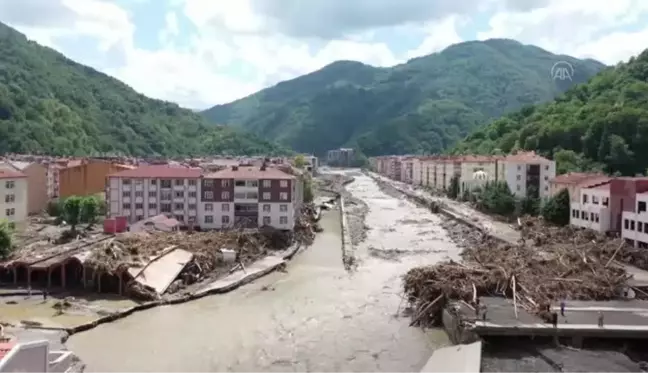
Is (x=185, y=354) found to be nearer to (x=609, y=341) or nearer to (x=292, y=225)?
(x=609, y=341)

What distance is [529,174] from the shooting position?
177 feet

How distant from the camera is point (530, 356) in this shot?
18.4m

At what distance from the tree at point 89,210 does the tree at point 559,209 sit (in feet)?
88.3

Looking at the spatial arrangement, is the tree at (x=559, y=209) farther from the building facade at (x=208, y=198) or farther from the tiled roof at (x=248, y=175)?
the tiled roof at (x=248, y=175)

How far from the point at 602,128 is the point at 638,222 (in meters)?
33.3

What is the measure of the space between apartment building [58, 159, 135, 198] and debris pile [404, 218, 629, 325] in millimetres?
32740

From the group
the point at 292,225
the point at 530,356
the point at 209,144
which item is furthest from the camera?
the point at 209,144

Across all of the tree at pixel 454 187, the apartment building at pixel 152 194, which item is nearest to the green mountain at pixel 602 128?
the tree at pixel 454 187

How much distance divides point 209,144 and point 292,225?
374 ft

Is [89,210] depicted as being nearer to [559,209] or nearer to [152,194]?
[152,194]

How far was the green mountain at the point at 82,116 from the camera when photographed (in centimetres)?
9644

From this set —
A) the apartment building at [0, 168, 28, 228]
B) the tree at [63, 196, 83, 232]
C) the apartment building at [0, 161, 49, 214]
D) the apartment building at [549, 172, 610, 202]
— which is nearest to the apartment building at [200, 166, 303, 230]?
the tree at [63, 196, 83, 232]

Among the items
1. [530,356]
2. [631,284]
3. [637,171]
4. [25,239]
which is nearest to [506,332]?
[530,356]

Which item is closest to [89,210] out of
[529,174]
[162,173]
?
[162,173]
